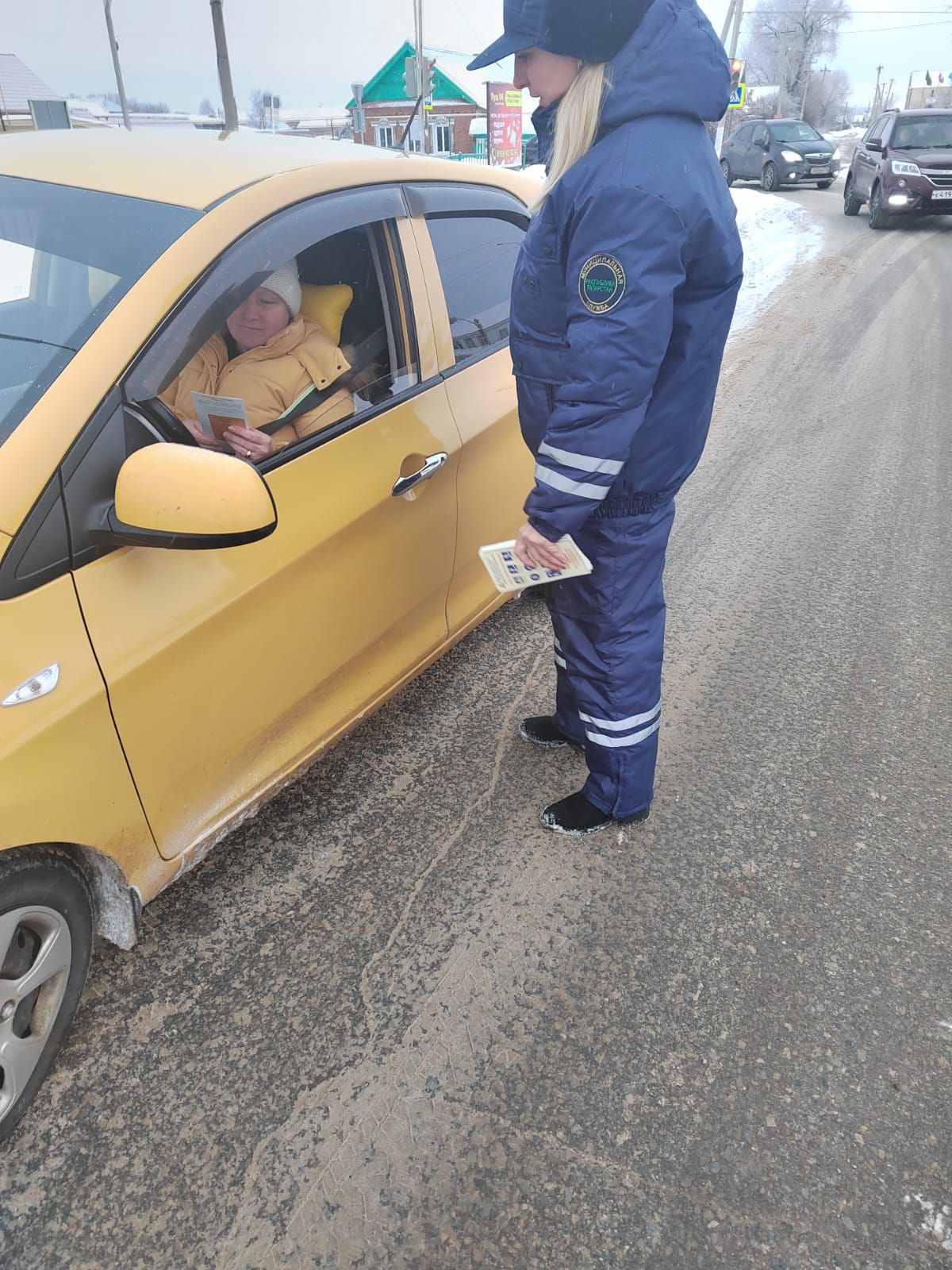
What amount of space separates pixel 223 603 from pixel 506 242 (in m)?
1.83

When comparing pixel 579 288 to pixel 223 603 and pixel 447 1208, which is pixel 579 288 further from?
pixel 447 1208

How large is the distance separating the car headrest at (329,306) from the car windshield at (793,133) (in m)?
20.7

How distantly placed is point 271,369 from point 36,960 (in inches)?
57.5

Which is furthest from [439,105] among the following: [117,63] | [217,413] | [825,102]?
[825,102]

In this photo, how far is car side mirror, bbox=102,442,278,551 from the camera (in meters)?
1.55

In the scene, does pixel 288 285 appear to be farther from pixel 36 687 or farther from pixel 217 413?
pixel 36 687

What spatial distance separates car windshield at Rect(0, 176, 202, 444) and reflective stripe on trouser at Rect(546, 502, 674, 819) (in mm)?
1169

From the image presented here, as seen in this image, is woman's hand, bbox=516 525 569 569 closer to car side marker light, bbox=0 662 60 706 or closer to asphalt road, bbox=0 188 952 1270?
asphalt road, bbox=0 188 952 1270

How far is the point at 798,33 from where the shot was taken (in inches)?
2721

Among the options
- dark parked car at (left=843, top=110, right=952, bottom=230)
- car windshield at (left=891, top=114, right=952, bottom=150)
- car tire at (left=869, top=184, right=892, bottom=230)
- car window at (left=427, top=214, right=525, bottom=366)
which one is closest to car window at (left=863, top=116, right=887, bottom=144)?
dark parked car at (left=843, top=110, right=952, bottom=230)

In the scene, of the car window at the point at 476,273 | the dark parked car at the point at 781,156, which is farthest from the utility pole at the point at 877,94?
the car window at the point at 476,273

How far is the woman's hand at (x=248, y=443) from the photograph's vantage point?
6.66ft

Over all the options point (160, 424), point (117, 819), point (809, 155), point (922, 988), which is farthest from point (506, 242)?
point (809, 155)

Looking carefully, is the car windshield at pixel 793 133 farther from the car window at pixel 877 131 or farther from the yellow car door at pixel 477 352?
the yellow car door at pixel 477 352
